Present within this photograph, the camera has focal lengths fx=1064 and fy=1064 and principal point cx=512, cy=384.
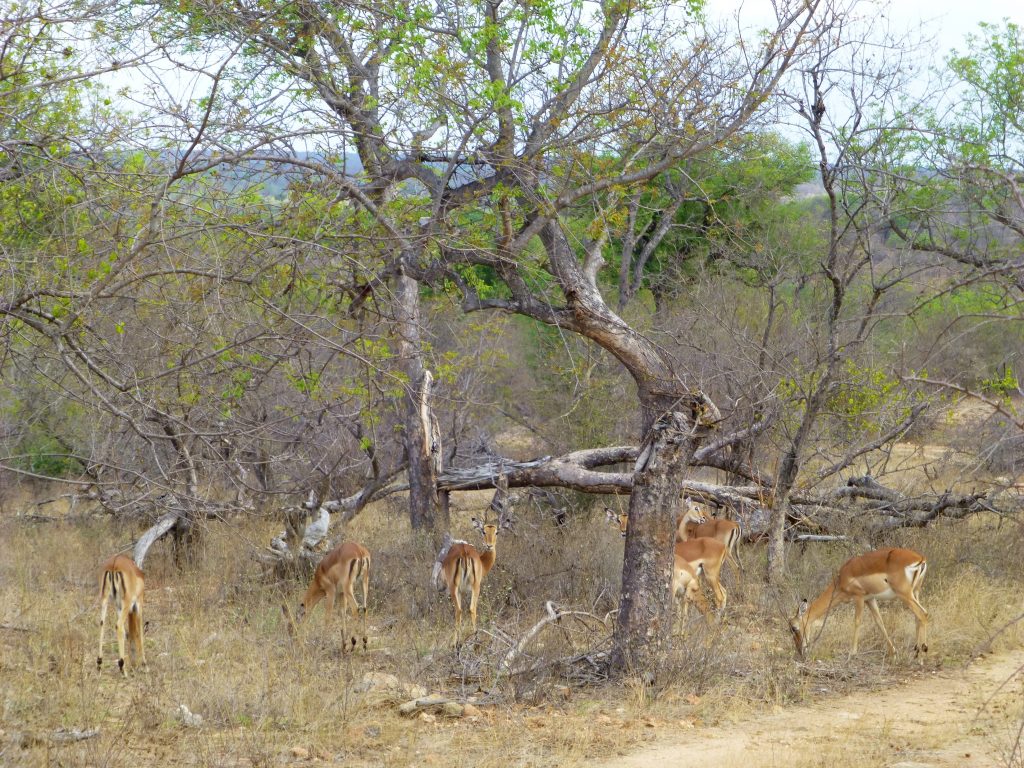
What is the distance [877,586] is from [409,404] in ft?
19.5

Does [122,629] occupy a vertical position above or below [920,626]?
above

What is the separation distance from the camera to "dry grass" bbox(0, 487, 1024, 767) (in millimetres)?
6750

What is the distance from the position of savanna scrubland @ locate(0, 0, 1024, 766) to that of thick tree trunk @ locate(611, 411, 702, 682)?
2cm

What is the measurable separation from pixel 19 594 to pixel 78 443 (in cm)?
417

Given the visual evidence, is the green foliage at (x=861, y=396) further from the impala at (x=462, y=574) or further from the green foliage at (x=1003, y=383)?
the impala at (x=462, y=574)

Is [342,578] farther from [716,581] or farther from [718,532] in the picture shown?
[718,532]

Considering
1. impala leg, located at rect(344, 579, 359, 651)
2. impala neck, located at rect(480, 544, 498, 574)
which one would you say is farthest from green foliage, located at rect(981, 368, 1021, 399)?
impala leg, located at rect(344, 579, 359, 651)

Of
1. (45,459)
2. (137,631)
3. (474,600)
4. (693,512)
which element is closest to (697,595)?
(474,600)

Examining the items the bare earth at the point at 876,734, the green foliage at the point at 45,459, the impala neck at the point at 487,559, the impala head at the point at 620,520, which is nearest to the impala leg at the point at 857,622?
the bare earth at the point at 876,734

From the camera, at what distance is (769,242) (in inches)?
781

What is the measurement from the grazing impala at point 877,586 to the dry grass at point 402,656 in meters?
0.30

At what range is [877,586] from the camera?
9.55 meters

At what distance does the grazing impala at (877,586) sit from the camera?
941 centimetres

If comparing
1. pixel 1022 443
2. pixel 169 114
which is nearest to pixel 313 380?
pixel 169 114
